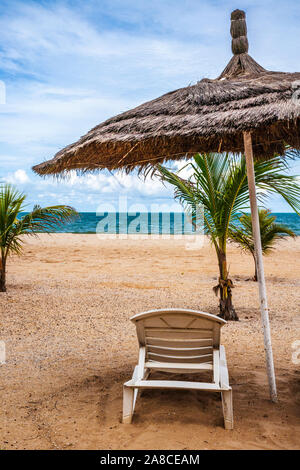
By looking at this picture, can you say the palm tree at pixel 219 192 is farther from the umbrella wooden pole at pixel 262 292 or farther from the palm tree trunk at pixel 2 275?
the palm tree trunk at pixel 2 275

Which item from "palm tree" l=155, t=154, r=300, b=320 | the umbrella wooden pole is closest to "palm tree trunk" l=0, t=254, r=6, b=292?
"palm tree" l=155, t=154, r=300, b=320

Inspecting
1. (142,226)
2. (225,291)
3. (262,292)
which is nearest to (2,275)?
(225,291)

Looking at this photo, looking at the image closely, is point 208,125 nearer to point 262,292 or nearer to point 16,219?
point 262,292

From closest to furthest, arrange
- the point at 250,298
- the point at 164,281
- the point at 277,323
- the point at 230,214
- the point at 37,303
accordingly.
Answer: the point at 230,214 < the point at 277,323 < the point at 37,303 < the point at 250,298 < the point at 164,281

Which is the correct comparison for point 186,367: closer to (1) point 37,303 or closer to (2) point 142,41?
(1) point 37,303

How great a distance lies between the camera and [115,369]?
13.6 ft

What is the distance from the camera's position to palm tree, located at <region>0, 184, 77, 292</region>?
764 cm

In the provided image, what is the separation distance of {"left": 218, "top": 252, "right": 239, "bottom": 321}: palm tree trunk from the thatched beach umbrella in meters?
2.41

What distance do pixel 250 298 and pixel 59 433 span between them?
6013 mm

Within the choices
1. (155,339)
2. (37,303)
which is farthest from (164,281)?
(155,339)

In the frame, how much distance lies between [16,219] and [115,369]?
15.5ft

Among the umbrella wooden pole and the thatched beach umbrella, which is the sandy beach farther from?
the thatched beach umbrella

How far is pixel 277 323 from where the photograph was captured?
618 centimetres

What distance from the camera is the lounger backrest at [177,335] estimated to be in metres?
3.05
